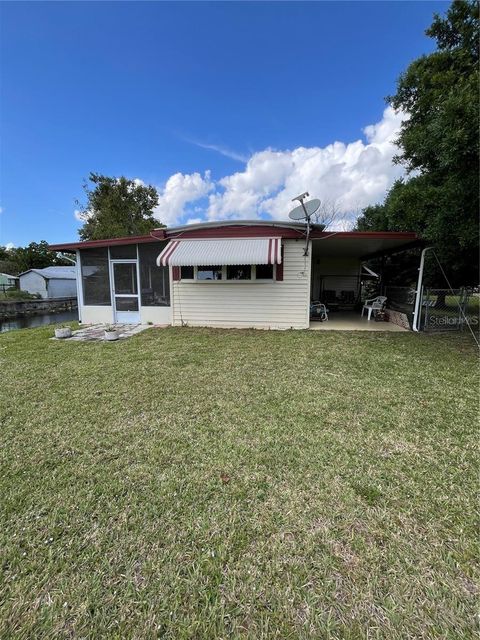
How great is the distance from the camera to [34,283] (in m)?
36.0

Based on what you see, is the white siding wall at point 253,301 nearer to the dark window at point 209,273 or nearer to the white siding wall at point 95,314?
the dark window at point 209,273

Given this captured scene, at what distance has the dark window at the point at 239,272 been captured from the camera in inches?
394

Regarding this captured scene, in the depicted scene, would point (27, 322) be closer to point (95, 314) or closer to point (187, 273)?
point (95, 314)

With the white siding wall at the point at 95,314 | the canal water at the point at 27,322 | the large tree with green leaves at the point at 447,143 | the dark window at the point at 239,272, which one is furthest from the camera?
the canal water at the point at 27,322

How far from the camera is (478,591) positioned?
66.8 inches

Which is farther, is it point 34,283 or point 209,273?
point 34,283

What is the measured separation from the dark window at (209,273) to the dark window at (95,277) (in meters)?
3.57

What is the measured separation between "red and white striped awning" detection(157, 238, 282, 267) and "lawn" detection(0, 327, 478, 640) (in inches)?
187

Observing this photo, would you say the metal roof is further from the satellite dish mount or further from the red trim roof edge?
the satellite dish mount

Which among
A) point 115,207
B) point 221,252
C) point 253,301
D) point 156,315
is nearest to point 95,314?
point 156,315

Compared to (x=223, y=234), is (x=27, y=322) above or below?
below

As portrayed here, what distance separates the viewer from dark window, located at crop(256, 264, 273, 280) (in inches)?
388

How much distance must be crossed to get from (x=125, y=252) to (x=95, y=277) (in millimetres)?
1632

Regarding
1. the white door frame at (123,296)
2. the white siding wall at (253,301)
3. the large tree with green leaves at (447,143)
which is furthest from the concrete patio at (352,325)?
the white door frame at (123,296)
